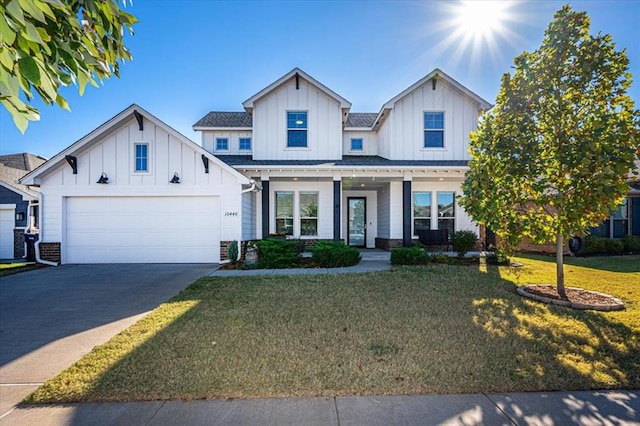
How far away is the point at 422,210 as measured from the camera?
1402 centimetres

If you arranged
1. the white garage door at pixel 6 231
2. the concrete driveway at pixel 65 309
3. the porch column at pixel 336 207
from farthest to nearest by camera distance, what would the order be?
the white garage door at pixel 6 231
the porch column at pixel 336 207
the concrete driveway at pixel 65 309

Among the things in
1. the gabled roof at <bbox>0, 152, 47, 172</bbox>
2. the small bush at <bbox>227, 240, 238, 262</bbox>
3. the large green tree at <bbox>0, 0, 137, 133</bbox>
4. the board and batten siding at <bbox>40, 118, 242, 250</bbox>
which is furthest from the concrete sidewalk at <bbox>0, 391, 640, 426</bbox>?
the gabled roof at <bbox>0, 152, 47, 172</bbox>

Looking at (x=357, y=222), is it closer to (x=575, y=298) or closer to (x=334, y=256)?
(x=334, y=256)

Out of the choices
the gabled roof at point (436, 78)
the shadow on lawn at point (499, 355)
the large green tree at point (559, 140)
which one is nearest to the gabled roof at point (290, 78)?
the gabled roof at point (436, 78)

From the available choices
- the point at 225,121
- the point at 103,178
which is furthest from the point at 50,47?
the point at 225,121

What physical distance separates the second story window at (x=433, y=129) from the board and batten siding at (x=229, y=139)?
7.90m

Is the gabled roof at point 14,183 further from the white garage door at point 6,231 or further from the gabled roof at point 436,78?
the gabled roof at point 436,78

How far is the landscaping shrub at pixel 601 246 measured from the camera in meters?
13.6

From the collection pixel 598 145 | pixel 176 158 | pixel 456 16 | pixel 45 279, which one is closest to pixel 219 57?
pixel 176 158

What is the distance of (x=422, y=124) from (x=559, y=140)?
7959 mm

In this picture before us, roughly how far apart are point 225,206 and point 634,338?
34.1 feet

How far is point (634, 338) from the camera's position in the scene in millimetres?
4434

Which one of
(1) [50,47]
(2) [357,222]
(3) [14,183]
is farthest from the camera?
(3) [14,183]

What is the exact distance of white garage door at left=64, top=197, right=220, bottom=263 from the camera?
11570 millimetres
